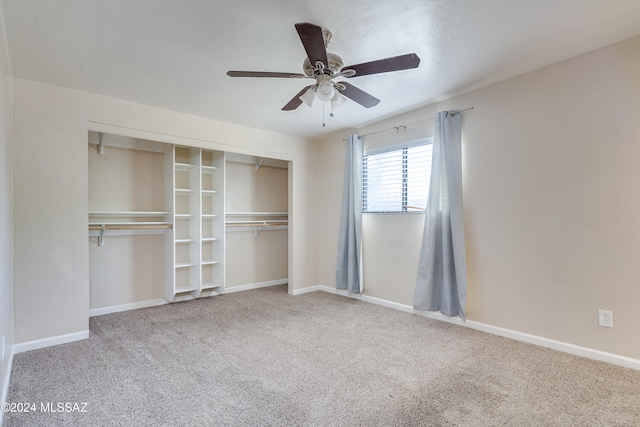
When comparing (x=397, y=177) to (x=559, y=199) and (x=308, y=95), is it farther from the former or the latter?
(x=308, y=95)

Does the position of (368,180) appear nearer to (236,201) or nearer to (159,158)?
(236,201)

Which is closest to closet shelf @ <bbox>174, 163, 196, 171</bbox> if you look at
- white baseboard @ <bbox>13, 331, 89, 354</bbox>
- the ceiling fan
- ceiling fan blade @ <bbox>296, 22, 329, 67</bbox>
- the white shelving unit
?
the white shelving unit

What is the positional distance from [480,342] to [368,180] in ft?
7.88

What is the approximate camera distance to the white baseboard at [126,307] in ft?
12.2

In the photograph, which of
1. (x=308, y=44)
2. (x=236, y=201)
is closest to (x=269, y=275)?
(x=236, y=201)

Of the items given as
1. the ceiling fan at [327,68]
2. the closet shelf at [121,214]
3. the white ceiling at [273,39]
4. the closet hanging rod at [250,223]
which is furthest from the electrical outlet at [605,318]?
the closet shelf at [121,214]

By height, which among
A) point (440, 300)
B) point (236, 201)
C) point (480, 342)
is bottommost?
point (480, 342)

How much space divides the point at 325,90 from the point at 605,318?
282 cm

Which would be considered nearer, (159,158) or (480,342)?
(480,342)

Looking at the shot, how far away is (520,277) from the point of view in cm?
289

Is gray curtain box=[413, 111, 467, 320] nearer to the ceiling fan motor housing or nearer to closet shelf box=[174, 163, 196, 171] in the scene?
the ceiling fan motor housing

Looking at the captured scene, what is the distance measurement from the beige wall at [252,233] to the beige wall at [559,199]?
307cm

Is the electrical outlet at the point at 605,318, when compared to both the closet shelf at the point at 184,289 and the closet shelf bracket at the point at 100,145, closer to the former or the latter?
the closet shelf at the point at 184,289

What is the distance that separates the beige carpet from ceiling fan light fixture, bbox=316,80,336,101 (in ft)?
6.81
